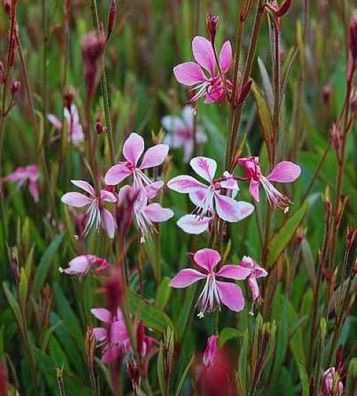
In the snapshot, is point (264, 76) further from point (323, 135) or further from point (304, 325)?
point (323, 135)

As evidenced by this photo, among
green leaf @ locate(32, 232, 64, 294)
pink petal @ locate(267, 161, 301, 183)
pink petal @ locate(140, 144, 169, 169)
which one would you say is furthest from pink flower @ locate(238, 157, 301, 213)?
green leaf @ locate(32, 232, 64, 294)

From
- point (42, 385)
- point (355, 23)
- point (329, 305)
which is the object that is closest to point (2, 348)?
point (42, 385)

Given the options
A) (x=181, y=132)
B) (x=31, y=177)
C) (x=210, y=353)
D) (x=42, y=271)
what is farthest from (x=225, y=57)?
(x=181, y=132)

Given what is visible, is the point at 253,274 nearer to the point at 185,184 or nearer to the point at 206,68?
the point at 185,184

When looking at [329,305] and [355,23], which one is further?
[329,305]

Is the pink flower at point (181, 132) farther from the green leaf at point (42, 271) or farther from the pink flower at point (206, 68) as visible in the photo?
the pink flower at point (206, 68)

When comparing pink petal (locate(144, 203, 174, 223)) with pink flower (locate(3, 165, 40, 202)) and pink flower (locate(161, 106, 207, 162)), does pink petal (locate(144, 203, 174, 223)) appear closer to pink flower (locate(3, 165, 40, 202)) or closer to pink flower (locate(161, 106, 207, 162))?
pink flower (locate(3, 165, 40, 202))

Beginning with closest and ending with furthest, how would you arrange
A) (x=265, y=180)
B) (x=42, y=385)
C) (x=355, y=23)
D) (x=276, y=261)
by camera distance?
(x=355, y=23)
(x=265, y=180)
(x=276, y=261)
(x=42, y=385)
